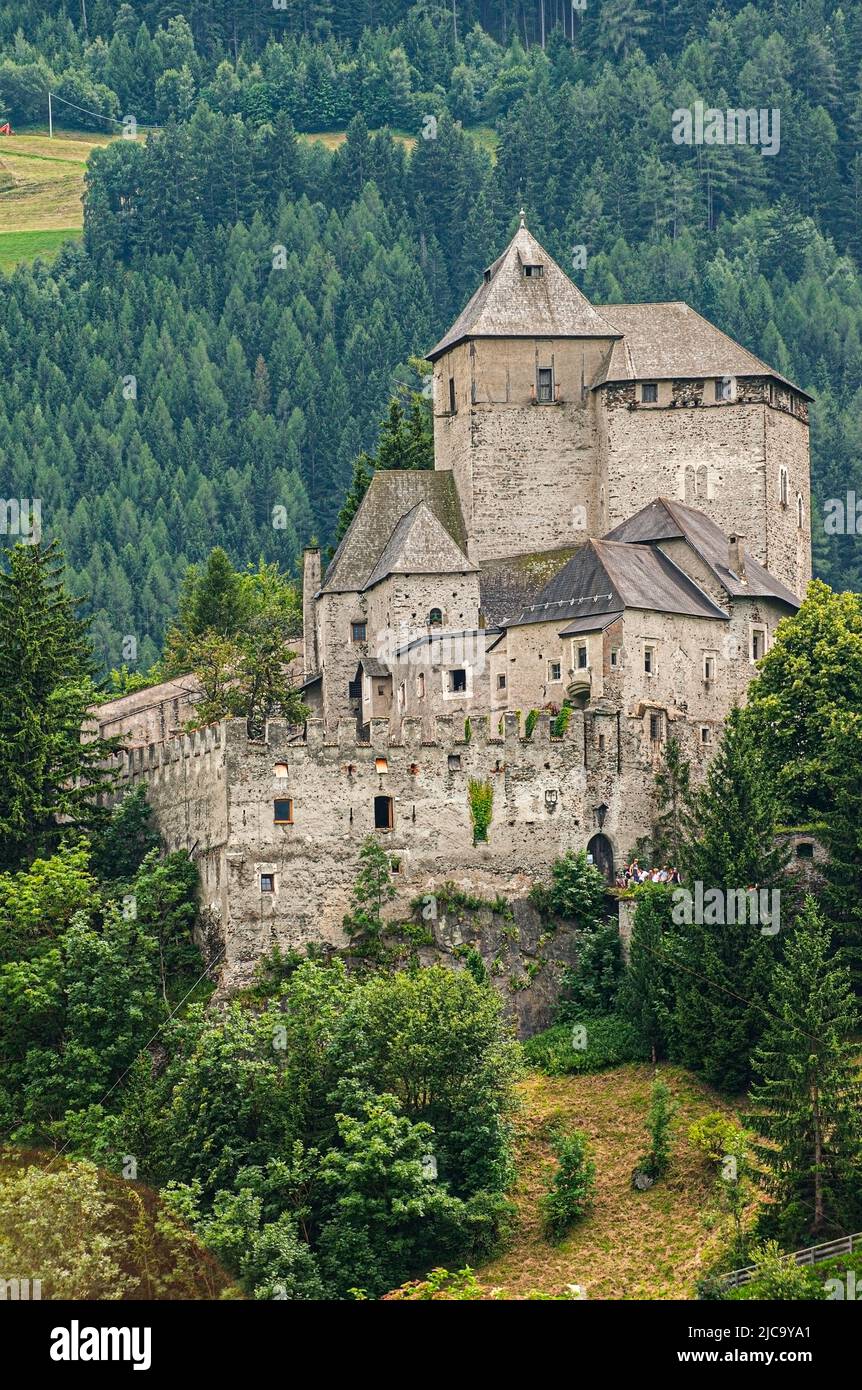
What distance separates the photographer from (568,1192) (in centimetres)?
6738

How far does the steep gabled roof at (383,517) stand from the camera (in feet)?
305

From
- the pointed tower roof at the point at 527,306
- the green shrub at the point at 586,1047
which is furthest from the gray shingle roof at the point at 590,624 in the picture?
the pointed tower roof at the point at 527,306

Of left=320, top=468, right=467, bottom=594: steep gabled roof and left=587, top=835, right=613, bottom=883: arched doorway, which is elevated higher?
left=320, top=468, right=467, bottom=594: steep gabled roof

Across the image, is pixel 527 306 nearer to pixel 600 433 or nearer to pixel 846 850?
pixel 600 433

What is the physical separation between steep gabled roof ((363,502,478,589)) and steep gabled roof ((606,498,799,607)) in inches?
212

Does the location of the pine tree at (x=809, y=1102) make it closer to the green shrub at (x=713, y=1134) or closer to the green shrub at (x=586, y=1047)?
the green shrub at (x=713, y=1134)

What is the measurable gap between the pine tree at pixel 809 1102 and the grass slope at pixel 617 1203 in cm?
188

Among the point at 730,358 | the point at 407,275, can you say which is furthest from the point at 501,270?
the point at 407,275

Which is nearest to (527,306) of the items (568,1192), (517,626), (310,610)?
(310,610)

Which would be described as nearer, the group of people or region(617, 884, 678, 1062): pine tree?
region(617, 884, 678, 1062): pine tree

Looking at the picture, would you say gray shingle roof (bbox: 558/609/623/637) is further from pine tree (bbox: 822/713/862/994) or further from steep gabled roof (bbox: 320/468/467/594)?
pine tree (bbox: 822/713/862/994)

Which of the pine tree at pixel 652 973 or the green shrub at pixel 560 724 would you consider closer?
the pine tree at pixel 652 973

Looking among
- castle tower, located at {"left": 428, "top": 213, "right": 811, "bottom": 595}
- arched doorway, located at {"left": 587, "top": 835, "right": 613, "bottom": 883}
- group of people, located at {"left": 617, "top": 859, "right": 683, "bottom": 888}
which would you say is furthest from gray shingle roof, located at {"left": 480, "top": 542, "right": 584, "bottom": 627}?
group of people, located at {"left": 617, "top": 859, "right": 683, "bottom": 888}

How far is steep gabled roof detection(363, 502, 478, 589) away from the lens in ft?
291
